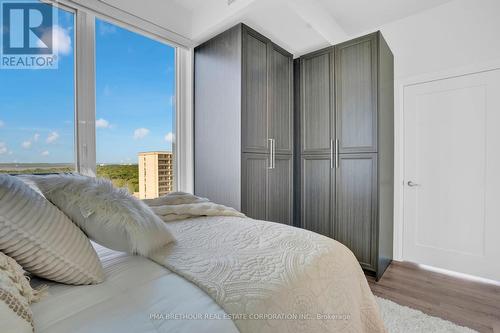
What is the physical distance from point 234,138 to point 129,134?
1.05 m

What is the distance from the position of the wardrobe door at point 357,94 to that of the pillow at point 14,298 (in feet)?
8.45

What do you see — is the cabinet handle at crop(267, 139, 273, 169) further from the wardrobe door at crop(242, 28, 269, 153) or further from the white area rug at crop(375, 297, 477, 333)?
the white area rug at crop(375, 297, 477, 333)

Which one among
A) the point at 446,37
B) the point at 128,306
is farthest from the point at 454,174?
the point at 128,306

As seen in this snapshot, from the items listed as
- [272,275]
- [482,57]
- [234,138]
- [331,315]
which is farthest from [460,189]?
[272,275]

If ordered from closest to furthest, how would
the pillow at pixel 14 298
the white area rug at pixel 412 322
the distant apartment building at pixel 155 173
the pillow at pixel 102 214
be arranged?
1. the pillow at pixel 14 298
2. the pillow at pixel 102 214
3. the white area rug at pixel 412 322
4. the distant apartment building at pixel 155 173

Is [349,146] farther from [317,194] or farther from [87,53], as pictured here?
[87,53]

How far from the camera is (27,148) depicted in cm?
189

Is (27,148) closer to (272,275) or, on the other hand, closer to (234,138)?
(234,138)

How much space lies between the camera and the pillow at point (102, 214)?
0.86 metres

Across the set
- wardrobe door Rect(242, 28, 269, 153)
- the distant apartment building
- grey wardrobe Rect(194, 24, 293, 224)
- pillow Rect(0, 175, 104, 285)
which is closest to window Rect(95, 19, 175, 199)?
the distant apartment building

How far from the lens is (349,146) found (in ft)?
Answer: 8.50

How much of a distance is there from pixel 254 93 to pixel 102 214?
1980 mm

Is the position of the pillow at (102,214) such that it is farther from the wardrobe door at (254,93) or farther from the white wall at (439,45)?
the white wall at (439,45)

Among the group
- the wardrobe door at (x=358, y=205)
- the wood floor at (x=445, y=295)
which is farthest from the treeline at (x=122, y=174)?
the wood floor at (x=445, y=295)
